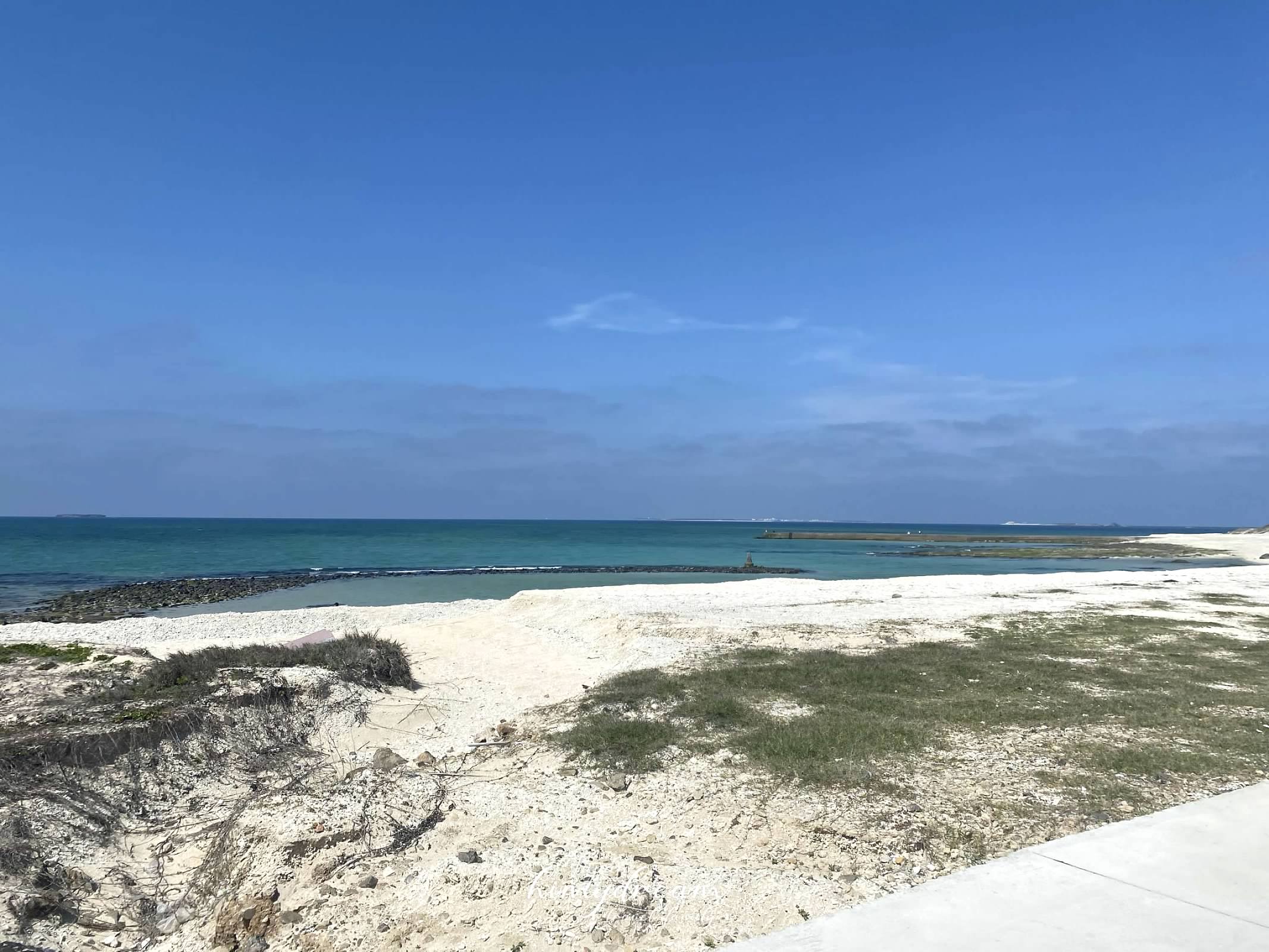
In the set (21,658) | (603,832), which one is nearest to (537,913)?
(603,832)

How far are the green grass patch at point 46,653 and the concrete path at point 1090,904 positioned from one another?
13342 mm

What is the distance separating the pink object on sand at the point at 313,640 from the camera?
15727 mm

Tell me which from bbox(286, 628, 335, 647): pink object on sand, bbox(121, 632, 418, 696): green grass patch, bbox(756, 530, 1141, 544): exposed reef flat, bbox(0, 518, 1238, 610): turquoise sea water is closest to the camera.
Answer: bbox(121, 632, 418, 696): green grass patch

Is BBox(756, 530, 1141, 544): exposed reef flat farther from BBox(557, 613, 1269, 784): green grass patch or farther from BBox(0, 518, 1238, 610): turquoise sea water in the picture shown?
BBox(557, 613, 1269, 784): green grass patch

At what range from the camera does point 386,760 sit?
900cm

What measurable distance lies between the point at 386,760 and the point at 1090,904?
7.22 meters

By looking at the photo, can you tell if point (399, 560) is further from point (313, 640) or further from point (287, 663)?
point (287, 663)

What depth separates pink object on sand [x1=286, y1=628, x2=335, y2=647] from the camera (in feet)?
51.6

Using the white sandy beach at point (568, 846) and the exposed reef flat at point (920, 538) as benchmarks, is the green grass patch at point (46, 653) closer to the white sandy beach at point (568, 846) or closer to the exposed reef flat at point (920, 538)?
the white sandy beach at point (568, 846)

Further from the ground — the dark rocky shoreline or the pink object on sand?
the pink object on sand

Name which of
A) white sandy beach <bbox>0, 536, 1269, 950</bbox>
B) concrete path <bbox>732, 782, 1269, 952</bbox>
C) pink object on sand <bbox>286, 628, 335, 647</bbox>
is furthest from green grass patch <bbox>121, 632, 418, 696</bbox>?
concrete path <bbox>732, 782, 1269, 952</bbox>

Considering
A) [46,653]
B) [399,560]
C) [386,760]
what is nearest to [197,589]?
[399,560]

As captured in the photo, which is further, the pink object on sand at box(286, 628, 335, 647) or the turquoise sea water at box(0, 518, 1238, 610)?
the turquoise sea water at box(0, 518, 1238, 610)

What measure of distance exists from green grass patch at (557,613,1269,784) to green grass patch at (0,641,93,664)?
8.74 m
